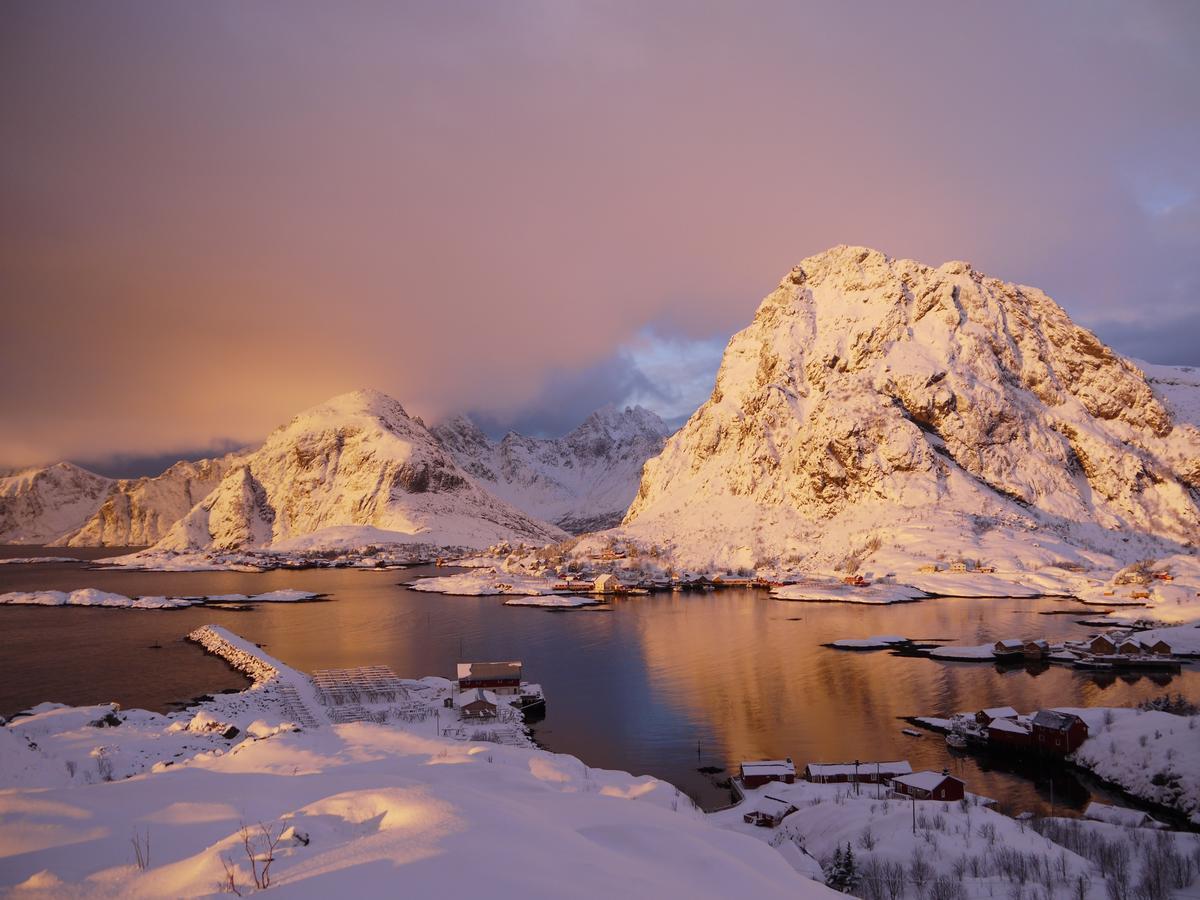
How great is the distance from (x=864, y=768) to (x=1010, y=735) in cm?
864

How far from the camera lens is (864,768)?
91.1 feet

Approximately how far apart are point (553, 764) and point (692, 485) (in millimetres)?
119431

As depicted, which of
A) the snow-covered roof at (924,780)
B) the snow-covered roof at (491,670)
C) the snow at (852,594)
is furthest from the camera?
the snow at (852,594)

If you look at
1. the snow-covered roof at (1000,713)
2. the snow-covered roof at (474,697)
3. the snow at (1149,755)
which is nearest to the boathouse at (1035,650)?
the snow at (1149,755)

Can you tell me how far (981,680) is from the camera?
44.9 meters

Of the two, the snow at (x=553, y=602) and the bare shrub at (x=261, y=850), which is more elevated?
the bare shrub at (x=261, y=850)

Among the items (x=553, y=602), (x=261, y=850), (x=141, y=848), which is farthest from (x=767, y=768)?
(x=553, y=602)

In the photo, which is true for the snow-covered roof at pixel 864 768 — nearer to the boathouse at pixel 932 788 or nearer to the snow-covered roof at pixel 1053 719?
the boathouse at pixel 932 788

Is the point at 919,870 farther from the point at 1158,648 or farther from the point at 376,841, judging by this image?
the point at 1158,648

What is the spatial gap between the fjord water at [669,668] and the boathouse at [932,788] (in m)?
2.80

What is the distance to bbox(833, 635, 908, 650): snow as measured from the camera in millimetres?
56188

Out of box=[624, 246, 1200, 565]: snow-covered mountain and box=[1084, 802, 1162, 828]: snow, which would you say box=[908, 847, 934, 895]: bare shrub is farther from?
box=[624, 246, 1200, 565]: snow-covered mountain

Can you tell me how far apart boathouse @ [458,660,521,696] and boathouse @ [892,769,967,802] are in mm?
21753

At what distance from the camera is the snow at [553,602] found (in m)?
87.6
